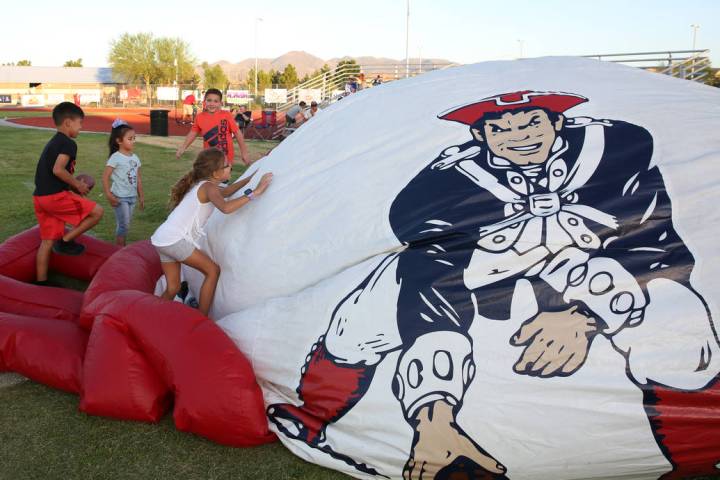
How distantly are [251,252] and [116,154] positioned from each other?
299cm

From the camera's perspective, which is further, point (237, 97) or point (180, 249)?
point (237, 97)

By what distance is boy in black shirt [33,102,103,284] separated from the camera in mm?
5023

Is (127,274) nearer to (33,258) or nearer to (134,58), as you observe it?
(33,258)

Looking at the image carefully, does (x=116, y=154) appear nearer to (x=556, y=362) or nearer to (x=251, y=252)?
(x=251, y=252)

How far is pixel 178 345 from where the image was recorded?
3.01 metres

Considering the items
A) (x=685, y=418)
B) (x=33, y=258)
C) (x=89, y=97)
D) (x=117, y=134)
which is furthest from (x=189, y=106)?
(x=685, y=418)

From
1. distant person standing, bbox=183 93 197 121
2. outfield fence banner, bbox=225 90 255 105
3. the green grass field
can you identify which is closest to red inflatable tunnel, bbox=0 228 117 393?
the green grass field

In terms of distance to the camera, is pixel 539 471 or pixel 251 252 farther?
pixel 251 252

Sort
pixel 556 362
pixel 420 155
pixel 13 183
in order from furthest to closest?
pixel 13 183 < pixel 420 155 < pixel 556 362

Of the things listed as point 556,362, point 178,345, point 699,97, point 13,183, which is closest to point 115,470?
point 178,345

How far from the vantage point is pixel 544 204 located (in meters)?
2.80

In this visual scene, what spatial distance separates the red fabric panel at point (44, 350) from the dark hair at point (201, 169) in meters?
0.99

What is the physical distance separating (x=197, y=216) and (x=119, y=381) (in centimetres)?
111

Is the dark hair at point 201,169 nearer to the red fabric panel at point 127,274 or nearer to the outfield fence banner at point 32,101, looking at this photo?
the red fabric panel at point 127,274
